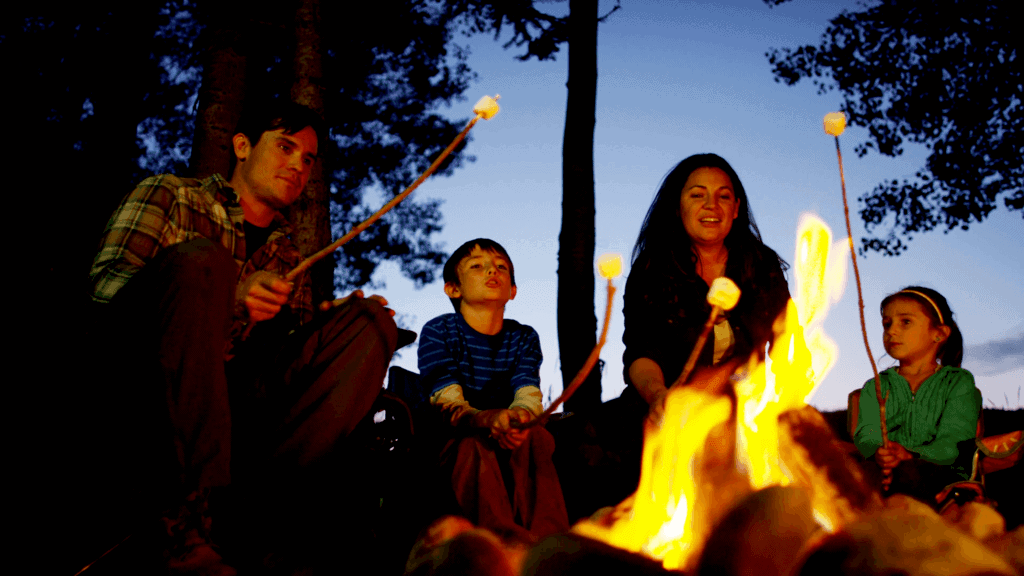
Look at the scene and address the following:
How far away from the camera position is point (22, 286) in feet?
10.5

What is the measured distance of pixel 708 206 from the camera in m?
3.91

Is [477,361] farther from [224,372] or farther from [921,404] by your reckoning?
[921,404]

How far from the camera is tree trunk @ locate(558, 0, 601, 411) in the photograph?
20.7ft

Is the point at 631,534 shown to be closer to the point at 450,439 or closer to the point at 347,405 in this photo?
the point at 450,439

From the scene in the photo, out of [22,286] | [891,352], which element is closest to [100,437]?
[22,286]

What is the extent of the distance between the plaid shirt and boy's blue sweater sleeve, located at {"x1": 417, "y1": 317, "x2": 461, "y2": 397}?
65cm

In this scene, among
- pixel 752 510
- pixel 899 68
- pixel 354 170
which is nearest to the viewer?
pixel 752 510

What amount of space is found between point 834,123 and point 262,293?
2.51 m

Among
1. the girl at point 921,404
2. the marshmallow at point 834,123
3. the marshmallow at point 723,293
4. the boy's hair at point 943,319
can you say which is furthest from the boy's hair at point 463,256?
the boy's hair at point 943,319

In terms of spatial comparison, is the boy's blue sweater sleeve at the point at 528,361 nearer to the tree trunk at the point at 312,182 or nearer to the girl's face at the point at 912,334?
the tree trunk at the point at 312,182

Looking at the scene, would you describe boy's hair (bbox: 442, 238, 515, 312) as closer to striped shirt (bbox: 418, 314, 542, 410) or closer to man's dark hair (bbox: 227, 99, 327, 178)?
striped shirt (bbox: 418, 314, 542, 410)

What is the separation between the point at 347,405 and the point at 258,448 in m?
0.39

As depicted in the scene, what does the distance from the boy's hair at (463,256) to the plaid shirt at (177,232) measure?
Result: 81 cm

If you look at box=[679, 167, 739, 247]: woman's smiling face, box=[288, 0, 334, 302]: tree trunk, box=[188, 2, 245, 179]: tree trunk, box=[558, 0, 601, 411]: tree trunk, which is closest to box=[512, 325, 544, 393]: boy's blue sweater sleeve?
box=[679, 167, 739, 247]: woman's smiling face
